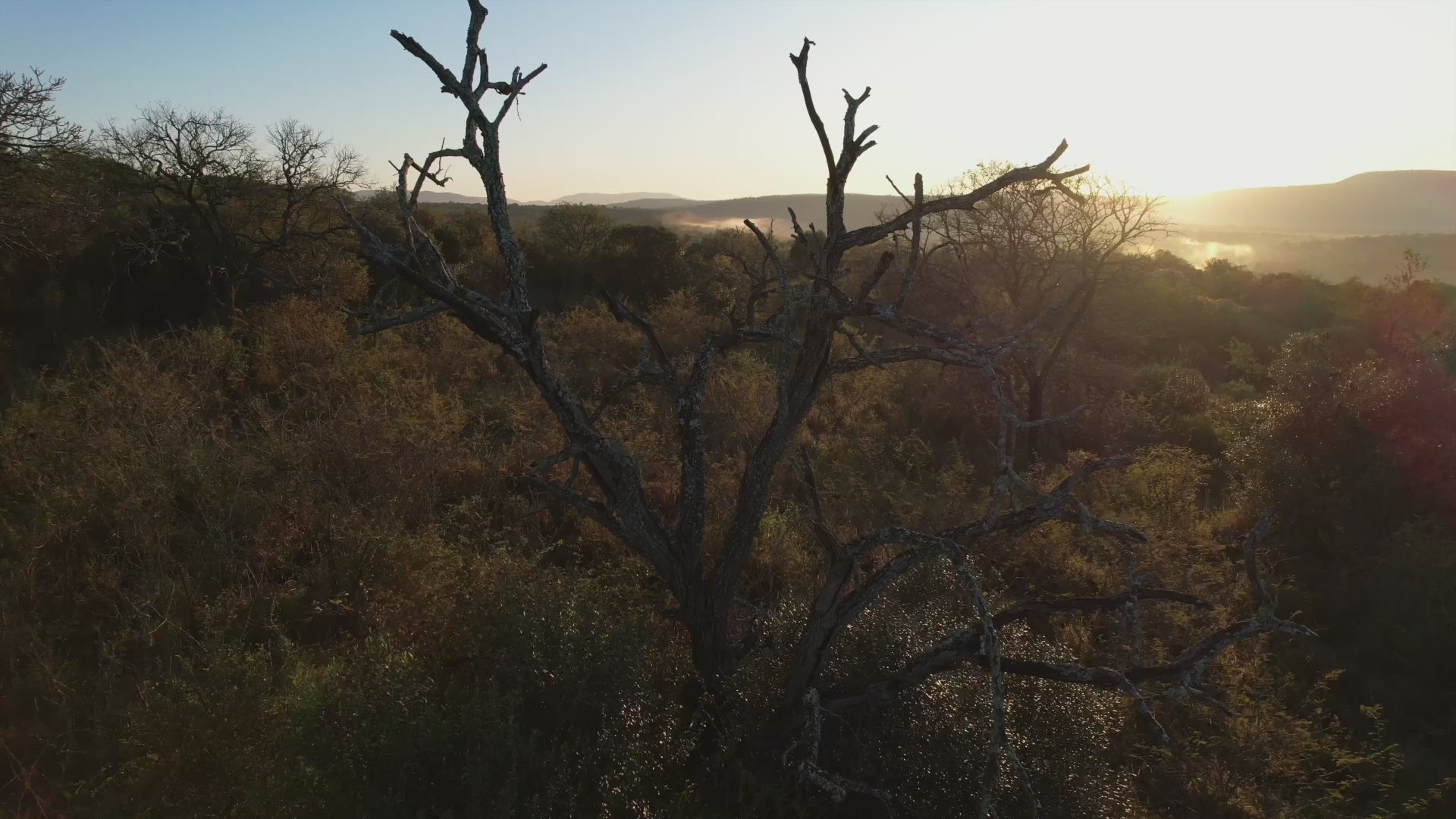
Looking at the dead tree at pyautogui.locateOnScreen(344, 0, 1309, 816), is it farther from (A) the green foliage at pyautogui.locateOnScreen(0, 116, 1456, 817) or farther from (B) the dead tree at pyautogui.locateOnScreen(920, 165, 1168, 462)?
(B) the dead tree at pyautogui.locateOnScreen(920, 165, 1168, 462)

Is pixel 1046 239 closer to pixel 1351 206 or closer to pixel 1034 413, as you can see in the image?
pixel 1034 413

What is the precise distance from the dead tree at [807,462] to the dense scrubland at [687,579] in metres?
0.04

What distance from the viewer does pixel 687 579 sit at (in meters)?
3.75

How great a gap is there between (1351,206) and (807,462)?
120316mm

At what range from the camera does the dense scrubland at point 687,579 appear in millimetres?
3078

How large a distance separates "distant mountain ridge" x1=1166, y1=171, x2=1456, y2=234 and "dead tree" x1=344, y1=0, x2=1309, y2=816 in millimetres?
84079

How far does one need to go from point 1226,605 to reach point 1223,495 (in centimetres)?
389

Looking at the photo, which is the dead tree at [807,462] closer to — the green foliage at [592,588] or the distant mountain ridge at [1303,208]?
the green foliage at [592,588]

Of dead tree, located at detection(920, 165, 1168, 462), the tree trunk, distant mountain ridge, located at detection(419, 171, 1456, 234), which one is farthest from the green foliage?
distant mountain ridge, located at detection(419, 171, 1456, 234)

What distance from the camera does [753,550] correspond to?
233 inches

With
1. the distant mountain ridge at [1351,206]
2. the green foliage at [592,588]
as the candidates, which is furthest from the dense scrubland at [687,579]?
the distant mountain ridge at [1351,206]

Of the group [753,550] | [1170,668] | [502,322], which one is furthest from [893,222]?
[753,550]

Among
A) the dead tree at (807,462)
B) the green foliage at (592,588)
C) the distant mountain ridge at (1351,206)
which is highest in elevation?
the distant mountain ridge at (1351,206)

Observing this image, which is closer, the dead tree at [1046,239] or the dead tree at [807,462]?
the dead tree at [807,462]
